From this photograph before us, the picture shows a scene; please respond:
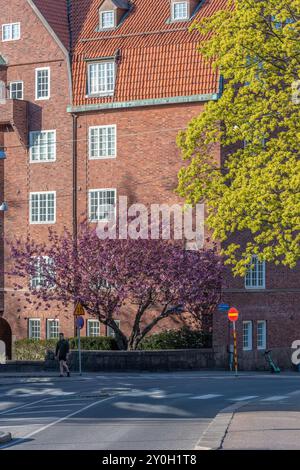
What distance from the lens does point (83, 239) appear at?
57.5 m

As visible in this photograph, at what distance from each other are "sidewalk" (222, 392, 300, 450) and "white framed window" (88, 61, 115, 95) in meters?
31.1

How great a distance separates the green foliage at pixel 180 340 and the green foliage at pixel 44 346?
192 centimetres

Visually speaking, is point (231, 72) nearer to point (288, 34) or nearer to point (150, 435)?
point (288, 34)

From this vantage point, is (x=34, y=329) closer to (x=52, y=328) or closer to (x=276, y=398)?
(x=52, y=328)

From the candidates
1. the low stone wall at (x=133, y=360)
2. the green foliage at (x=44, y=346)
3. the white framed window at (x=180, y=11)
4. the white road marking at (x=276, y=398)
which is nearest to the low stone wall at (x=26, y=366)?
the low stone wall at (x=133, y=360)

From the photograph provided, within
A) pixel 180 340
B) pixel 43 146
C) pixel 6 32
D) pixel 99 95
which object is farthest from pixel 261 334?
pixel 6 32

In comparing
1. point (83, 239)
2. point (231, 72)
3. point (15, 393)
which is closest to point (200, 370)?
point (83, 239)

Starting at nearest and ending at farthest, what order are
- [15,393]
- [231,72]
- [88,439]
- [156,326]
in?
[88,439] → [231,72] → [15,393] → [156,326]

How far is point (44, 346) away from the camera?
2370 inches

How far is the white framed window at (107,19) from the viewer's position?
62.7 metres

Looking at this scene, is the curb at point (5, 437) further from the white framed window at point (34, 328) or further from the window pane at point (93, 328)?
the white framed window at point (34, 328)

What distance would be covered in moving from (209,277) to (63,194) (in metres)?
9.57

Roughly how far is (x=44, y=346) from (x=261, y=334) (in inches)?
401

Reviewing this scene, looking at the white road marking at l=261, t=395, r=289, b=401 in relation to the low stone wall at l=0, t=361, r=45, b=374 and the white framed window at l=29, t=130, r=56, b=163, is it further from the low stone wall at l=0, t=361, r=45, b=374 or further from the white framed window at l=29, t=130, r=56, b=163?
the white framed window at l=29, t=130, r=56, b=163
